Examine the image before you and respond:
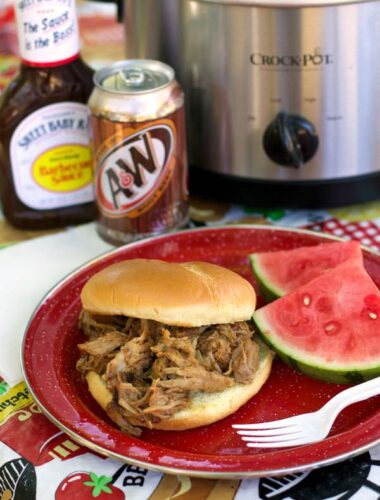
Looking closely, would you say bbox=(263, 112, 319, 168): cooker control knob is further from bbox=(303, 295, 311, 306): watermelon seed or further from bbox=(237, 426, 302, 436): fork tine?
bbox=(237, 426, 302, 436): fork tine

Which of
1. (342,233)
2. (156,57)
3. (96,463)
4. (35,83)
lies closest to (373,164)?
(342,233)

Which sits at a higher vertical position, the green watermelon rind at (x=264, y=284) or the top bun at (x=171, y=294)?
A: the top bun at (x=171, y=294)

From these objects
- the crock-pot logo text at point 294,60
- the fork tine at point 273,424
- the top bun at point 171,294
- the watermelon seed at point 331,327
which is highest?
the crock-pot logo text at point 294,60

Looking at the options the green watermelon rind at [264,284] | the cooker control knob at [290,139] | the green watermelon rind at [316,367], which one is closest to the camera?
the green watermelon rind at [316,367]

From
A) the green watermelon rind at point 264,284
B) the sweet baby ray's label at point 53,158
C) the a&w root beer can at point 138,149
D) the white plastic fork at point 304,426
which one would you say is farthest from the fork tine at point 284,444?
the sweet baby ray's label at point 53,158

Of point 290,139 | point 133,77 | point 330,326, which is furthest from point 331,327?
point 133,77

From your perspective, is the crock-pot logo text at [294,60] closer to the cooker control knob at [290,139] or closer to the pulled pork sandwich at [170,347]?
the cooker control knob at [290,139]
